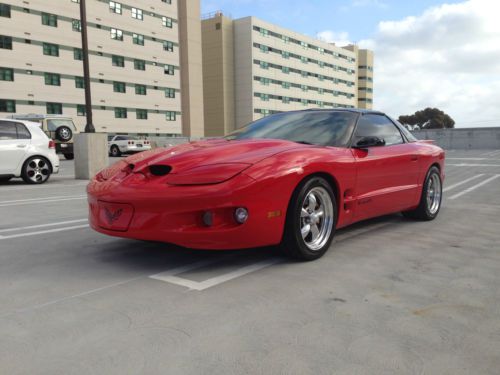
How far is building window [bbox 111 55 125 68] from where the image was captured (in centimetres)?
4559

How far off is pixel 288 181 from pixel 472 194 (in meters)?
6.03

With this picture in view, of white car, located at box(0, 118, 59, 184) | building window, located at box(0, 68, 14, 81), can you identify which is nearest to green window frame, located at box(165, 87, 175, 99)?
building window, located at box(0, 68, 14, 81)

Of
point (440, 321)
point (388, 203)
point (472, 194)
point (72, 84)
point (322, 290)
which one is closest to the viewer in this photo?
point (440, 321)

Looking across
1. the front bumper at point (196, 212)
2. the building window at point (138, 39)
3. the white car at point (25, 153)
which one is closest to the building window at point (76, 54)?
the building window at point (138, 39)

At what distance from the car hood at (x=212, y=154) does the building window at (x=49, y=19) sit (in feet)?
137

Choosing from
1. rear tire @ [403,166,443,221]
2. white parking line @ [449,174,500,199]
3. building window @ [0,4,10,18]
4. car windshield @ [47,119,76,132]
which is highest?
building window @ [0,4,10,18]

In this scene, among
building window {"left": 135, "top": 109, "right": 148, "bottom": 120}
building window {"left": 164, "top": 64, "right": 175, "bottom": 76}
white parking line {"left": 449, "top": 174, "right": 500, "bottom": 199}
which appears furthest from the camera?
building window {"left": 164, "top": 64, "right": 175, "bottom": 76}

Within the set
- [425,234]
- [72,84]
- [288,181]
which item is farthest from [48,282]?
[72,84]

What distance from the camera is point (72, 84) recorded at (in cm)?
4188

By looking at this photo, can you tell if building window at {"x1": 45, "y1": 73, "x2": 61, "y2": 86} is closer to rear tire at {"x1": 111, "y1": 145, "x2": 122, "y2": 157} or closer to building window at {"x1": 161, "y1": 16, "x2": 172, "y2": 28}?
building window at {"x1": 161, "y1": 16, "x2": 172, "y2": 28}

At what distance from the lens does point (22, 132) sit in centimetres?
1071

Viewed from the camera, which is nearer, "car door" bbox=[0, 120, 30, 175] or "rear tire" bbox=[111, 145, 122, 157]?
"car door" bbox=[0, 120, 30, 175]

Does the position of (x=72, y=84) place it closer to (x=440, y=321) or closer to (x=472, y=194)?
(x=472, y=194)

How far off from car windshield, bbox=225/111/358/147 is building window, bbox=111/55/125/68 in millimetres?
44528
